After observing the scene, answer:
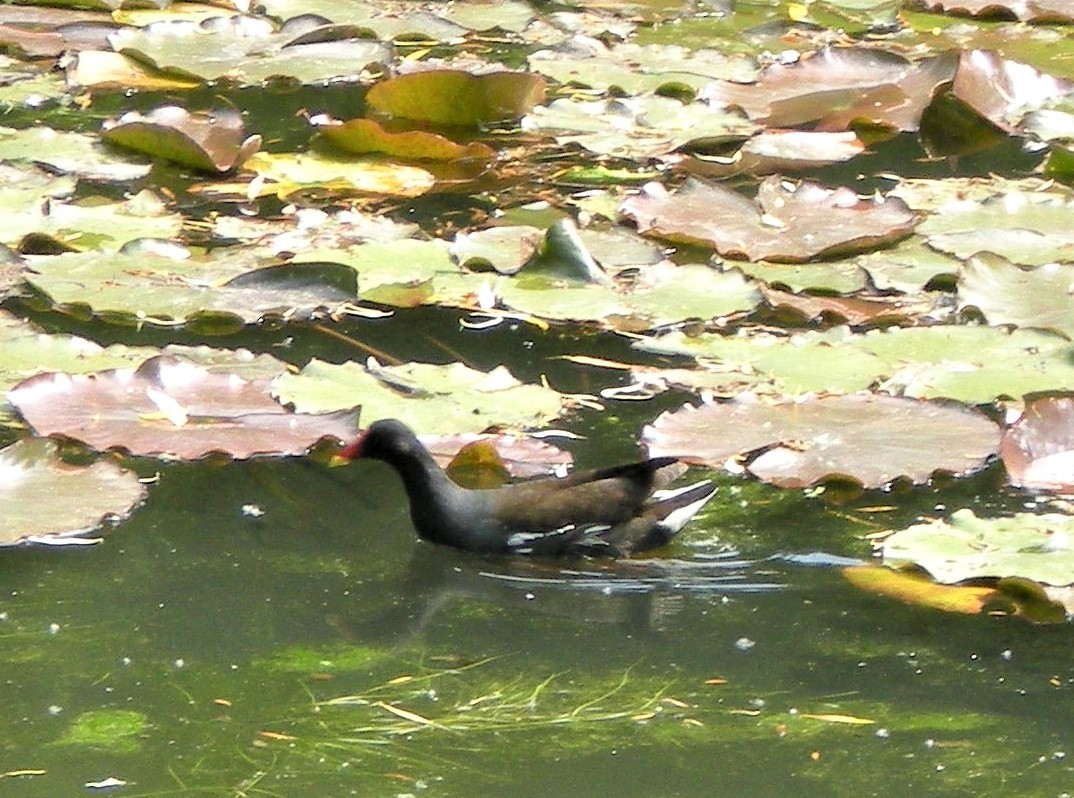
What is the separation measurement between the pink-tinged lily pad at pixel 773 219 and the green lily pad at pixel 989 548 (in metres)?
1.44

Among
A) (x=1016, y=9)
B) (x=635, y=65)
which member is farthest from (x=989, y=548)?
(x=1016, y=9)

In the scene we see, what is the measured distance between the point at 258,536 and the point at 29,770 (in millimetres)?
856

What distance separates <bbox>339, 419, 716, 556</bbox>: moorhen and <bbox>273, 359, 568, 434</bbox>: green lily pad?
0.26 metres

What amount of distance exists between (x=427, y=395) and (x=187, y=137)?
5.62 feet

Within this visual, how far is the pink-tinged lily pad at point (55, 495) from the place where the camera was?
3.32 meters

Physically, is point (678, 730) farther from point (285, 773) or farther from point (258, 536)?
point (258, 536)

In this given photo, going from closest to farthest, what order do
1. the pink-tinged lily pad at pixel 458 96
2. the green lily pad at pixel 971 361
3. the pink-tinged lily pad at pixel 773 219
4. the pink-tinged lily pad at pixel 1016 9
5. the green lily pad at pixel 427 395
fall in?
1. the green lily pad at pixel 427 395
2. the green lily pad at pixel 971 361
3. the pink-tinged lily pad at pixel 773 219
4. the pink-tinged lily pad at pixel 458 96
5. the pink-tinged lily pad at pixel 1016 9

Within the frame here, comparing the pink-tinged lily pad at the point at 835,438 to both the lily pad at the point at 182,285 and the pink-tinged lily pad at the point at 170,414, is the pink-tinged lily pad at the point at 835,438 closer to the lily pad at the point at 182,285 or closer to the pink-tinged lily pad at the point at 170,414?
the pink-tinged lily pad at the point at 170,414

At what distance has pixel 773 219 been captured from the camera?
4.83m

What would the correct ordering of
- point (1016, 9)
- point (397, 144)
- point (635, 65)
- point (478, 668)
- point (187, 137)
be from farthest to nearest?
point (1016, 9), point (635, 65), point (397, 144), point (187, 137), point (478, 668)

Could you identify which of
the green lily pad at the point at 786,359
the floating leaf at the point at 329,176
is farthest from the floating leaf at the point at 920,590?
the floating leaf at the point at 329,176

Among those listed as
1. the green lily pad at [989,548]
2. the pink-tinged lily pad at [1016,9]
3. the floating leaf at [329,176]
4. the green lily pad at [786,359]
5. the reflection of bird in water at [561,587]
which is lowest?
the reflection of bird in water at [561,587]

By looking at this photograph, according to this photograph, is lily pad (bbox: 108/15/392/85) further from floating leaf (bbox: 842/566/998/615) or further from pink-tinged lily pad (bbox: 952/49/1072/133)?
floating leaf (bbox: 842/566/998/615)

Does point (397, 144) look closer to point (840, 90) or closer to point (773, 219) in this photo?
point (773, 219)
